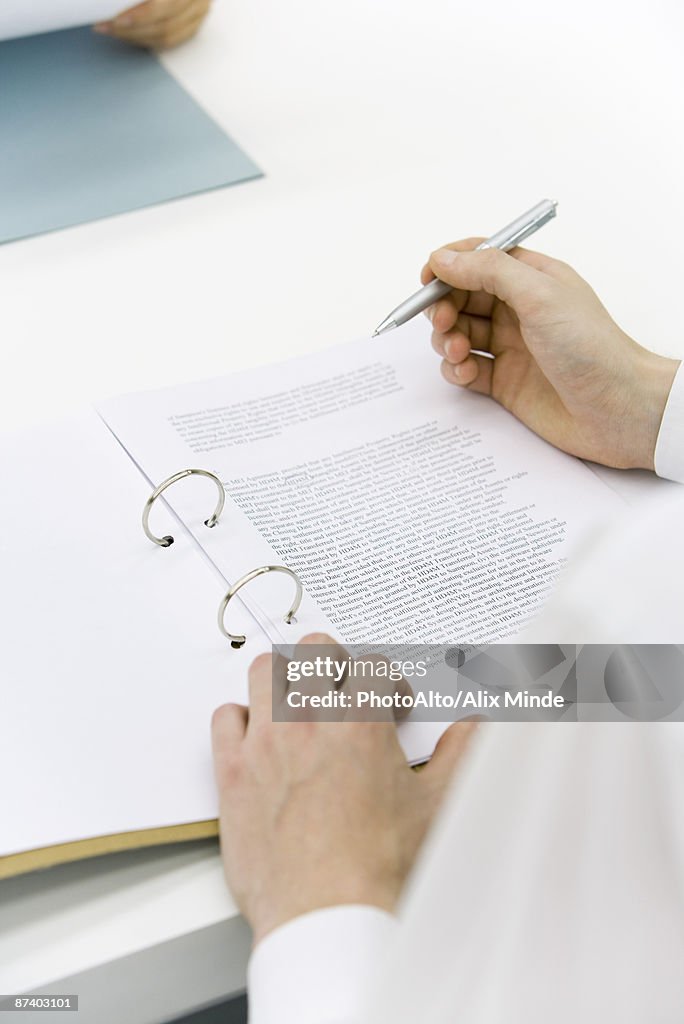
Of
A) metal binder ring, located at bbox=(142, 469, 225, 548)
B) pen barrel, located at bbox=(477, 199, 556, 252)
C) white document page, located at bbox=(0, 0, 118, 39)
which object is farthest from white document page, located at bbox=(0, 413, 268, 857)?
white document page, located at bbox=(0, 0, 118, 39)

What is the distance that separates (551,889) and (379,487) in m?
0.40

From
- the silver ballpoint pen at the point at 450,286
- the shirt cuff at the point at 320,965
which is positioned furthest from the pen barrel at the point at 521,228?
the shirt cuff at the point at 320,965

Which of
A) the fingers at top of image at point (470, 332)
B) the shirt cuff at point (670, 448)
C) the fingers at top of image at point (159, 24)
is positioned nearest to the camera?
the shirt cuff at point (670, 448)

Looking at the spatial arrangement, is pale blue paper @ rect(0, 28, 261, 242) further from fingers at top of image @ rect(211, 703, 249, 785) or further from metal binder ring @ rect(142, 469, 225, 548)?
fingers at top of image @ rect(211, 703, 249, 785)

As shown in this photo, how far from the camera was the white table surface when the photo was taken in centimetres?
95

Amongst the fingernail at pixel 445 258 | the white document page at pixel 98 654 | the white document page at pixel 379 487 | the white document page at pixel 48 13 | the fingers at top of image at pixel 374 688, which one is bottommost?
the white document page at pixel 98 654

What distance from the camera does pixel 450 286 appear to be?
918mm

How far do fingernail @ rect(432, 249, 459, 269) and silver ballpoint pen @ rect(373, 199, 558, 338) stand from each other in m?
0.02

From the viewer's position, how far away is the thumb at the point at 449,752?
0.61 m

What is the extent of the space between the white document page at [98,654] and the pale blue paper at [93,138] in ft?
1.30

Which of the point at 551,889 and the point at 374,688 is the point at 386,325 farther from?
the point at 551,889

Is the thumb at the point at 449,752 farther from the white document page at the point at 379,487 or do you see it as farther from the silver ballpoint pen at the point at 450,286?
the silver ballpoint pen at the point at 450,286

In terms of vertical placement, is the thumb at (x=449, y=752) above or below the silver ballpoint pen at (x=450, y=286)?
below

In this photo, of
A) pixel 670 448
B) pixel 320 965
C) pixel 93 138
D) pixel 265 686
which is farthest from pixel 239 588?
pixel 93 138
